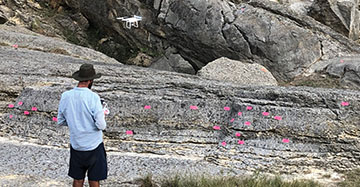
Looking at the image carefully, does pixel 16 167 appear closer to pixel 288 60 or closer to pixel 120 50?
pixel 288 60

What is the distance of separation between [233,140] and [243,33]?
8.72m

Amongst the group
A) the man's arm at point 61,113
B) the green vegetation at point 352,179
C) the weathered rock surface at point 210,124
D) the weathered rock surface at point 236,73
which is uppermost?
the weathered rock surface at point 236,73

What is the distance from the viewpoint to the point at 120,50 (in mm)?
19531

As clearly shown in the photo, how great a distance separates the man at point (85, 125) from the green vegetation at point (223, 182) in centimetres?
137

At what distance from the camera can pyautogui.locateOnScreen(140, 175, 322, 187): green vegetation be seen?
5.02 m

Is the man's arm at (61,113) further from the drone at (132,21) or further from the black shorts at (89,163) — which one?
the drone at (132,21)

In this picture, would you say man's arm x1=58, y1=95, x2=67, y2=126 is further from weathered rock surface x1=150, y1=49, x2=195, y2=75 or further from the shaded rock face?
weathered rock surface x1=150, y1=49, x2=195, y2=75

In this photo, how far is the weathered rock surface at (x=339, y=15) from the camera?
57.2 feet

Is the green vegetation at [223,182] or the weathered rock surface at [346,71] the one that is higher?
the weathered rock surface at [346,71]

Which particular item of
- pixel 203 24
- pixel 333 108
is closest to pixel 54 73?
pixel 333 108

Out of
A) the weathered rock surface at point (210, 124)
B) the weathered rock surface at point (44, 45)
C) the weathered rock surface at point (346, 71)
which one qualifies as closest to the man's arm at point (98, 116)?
the weathered rock surface at point (210, 124)

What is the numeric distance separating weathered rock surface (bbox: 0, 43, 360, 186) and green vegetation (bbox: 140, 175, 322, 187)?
59 cm

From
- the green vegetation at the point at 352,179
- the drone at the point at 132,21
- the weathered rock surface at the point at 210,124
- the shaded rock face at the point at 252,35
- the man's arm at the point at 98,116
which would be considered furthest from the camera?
the drone at the point at 132,21

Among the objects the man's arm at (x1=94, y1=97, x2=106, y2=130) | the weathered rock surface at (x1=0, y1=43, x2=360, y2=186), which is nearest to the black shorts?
the man's arm at (x1=94, y1=97, x2=106, y2=130)
